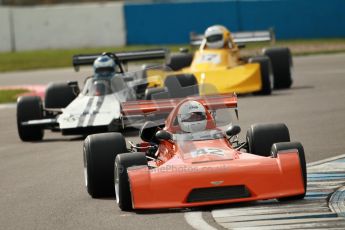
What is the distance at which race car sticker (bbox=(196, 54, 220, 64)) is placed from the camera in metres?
26.5

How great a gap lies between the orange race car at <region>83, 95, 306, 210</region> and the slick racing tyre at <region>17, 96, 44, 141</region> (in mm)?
7519

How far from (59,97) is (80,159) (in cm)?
513

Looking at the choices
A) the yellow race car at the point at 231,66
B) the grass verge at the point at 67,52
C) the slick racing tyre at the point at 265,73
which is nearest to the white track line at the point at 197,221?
the yellow race car at the point at 231,66

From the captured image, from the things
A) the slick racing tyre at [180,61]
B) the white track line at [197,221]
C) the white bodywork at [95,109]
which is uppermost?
the white track line at [197,221]

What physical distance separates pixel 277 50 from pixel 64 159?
11.6 meters

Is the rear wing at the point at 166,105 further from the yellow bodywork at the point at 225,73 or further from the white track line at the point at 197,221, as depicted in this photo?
the yellow bodywork at the point at 225,73

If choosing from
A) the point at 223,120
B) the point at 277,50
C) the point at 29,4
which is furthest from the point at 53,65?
the point at 223,120

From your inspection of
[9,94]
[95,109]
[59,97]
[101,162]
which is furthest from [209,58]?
[101,162]

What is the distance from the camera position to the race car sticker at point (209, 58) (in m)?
26.5

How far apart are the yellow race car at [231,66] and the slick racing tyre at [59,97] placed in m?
1.69

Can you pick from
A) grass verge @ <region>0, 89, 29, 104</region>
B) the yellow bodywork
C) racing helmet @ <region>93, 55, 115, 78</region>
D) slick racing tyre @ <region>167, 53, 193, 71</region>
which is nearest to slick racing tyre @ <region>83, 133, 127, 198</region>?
racing helmet @ <region>93, 55, 115, 78</region>

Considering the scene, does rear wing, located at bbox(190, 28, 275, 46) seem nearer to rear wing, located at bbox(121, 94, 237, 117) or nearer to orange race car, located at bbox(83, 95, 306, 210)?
rear wing, located at bbox(121, 94, 237, 117)

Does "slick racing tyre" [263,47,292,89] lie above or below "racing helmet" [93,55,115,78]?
below

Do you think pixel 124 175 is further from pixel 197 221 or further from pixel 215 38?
pixel 215 38
